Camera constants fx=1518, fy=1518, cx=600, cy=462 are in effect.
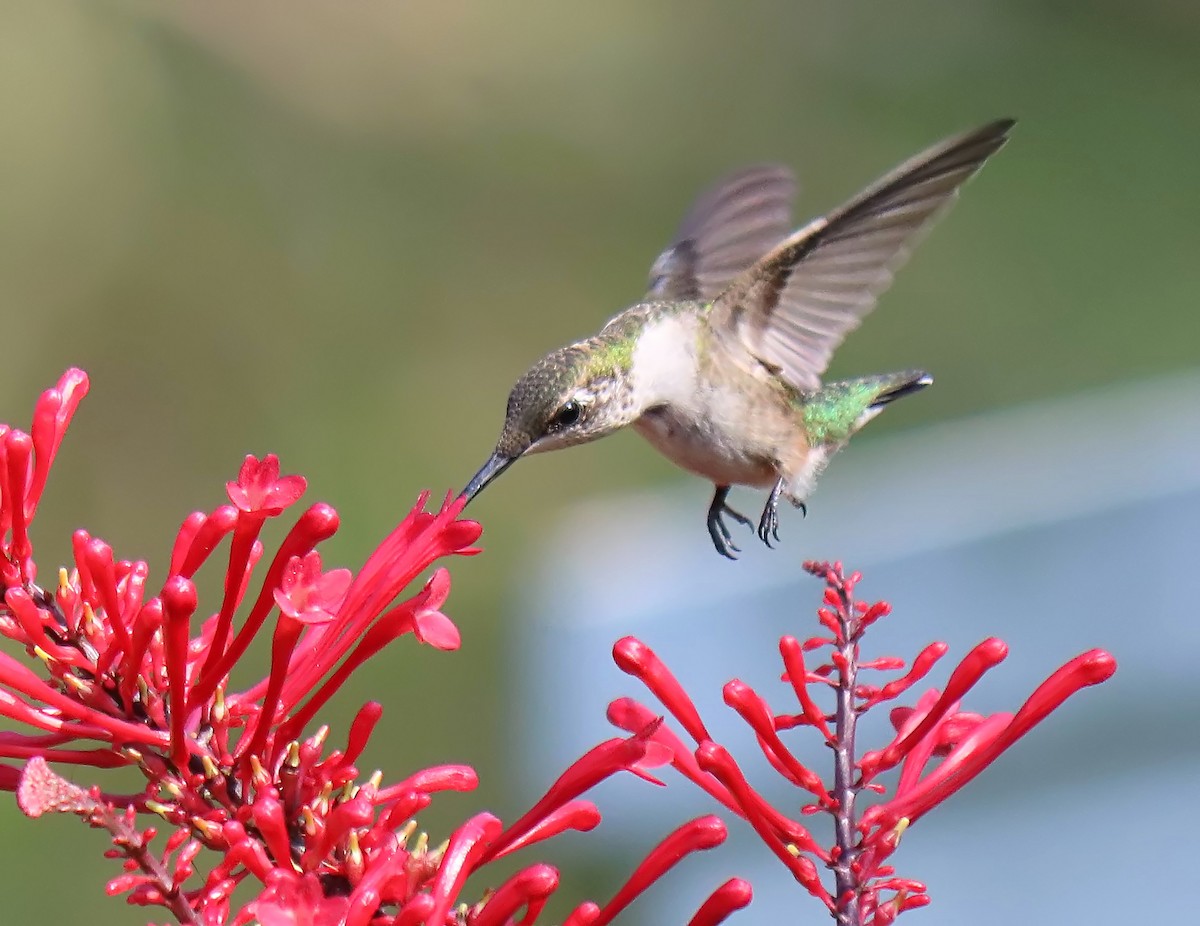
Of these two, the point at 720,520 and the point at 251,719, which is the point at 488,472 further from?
the point at 720,520

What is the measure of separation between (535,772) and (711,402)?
2.90m

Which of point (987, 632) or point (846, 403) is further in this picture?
point (987, 632)

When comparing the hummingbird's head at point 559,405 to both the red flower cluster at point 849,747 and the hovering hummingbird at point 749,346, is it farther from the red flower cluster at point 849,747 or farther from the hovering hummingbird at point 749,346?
the red flower cluster at point 849,747

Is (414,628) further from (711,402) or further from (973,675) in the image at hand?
(711,402)

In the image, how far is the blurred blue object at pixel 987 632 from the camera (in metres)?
4.62

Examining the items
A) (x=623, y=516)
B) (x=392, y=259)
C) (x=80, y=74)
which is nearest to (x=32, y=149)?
(x=80, y=74)

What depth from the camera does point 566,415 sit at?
2791mm

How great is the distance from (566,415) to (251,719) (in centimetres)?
111

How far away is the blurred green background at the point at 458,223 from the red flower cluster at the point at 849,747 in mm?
4322

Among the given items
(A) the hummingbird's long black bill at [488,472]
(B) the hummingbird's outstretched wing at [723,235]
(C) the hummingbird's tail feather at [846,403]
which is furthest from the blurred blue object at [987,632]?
(A) the hummingbird's long black bill at [488,472]

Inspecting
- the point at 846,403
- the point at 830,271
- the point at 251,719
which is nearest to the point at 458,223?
the point at 846,403

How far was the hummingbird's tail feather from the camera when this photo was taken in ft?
12.4

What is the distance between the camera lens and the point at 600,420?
2.93m

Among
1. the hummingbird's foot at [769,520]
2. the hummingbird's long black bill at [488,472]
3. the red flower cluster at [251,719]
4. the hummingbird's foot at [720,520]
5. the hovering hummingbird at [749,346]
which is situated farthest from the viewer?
the hummingbird's foot at [720,520]
